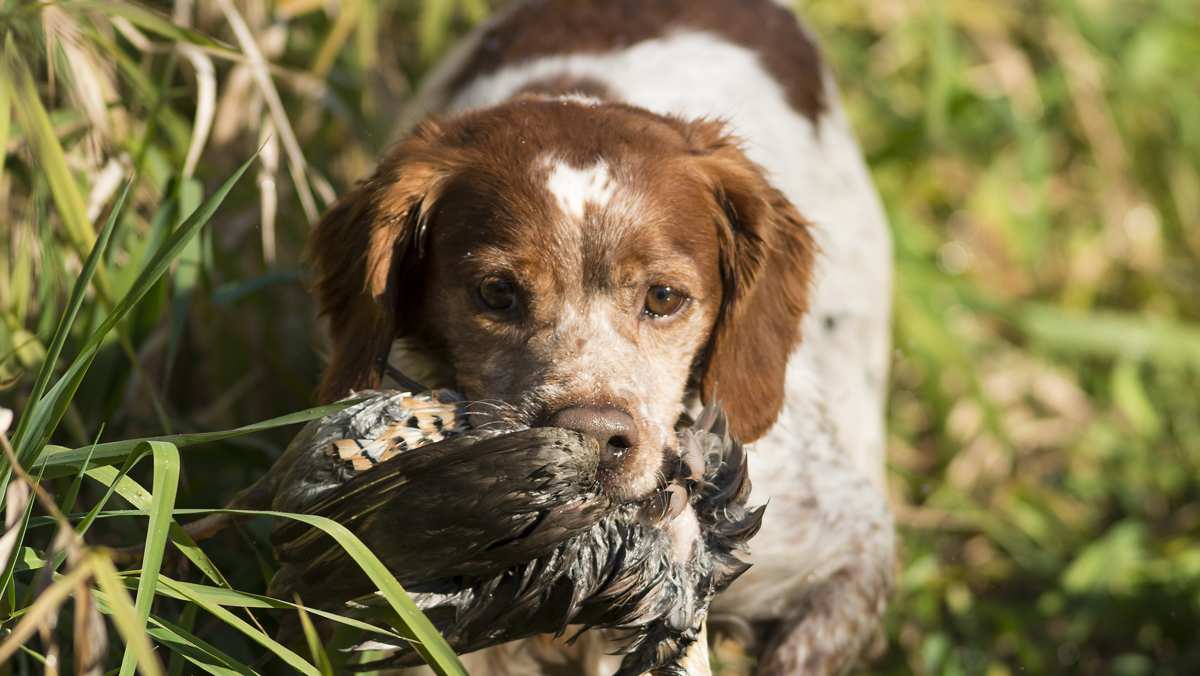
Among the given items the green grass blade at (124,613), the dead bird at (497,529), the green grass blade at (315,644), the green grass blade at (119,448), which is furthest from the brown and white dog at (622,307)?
the green grass blade at (124,613)

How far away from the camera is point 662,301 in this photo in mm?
2502

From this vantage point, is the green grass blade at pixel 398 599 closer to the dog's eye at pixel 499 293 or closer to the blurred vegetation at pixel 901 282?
the blurred vegetation at pixel 901 282

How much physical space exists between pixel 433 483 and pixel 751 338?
944 millimetres

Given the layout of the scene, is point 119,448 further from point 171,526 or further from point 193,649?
point 193,649

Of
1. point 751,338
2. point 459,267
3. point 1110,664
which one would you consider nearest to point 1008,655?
point 1110,664

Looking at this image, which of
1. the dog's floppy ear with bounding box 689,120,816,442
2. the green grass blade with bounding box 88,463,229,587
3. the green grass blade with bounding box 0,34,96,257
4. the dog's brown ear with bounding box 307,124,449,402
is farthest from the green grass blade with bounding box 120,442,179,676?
the dog's floppy ear with bounding box 689,120,816,442

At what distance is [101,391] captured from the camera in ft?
9.32

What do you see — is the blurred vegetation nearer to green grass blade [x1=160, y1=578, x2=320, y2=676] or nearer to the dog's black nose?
green grass blade [x1=160, y1=578, x2=320, y2=676]

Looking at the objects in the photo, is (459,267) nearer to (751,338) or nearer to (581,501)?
(751,338)

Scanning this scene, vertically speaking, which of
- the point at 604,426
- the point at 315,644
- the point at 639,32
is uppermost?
the point at 639,32

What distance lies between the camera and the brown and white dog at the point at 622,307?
7.88 feet

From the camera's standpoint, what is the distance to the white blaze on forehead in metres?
2.43

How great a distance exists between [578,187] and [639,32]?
1207 mm

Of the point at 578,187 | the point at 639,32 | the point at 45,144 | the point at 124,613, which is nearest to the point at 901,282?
the point at 639,32
